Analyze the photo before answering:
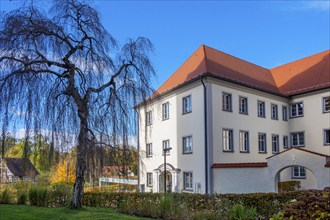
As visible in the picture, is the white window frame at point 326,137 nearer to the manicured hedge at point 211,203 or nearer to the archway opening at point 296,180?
the archway opening at point 296,180

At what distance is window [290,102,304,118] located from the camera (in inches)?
936

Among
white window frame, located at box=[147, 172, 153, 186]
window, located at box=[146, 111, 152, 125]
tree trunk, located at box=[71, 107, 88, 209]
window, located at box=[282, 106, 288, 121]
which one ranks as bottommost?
white window frame, located at box=[147, 172, 153, 186]

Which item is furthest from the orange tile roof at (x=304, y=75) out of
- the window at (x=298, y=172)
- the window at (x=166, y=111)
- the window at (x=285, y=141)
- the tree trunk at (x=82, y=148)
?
the tree trunk at (x=82, y=148)

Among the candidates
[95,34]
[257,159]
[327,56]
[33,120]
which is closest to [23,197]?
[33,120]

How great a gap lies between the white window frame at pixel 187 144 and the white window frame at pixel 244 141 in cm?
313

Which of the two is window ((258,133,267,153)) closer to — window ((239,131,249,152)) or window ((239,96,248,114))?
window ((239,131,249,152))

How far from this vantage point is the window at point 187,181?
66.5 ft

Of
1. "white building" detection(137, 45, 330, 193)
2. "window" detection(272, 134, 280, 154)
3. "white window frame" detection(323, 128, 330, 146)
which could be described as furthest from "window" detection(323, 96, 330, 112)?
"window" detection(272, 134, 280, 154)

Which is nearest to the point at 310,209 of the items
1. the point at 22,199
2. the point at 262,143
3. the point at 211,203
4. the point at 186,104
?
the point at 211,203

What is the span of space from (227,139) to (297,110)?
7182mm

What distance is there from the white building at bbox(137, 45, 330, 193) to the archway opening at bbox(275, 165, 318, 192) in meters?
0.07

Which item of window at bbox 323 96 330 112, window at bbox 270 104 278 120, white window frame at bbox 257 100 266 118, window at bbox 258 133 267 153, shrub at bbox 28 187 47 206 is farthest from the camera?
window at bbox 270 104 278 120

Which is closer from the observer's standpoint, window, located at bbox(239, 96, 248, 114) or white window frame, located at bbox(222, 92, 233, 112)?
white window frame, located at bbox(222, 92, 233, 112)

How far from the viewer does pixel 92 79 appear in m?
9.39
